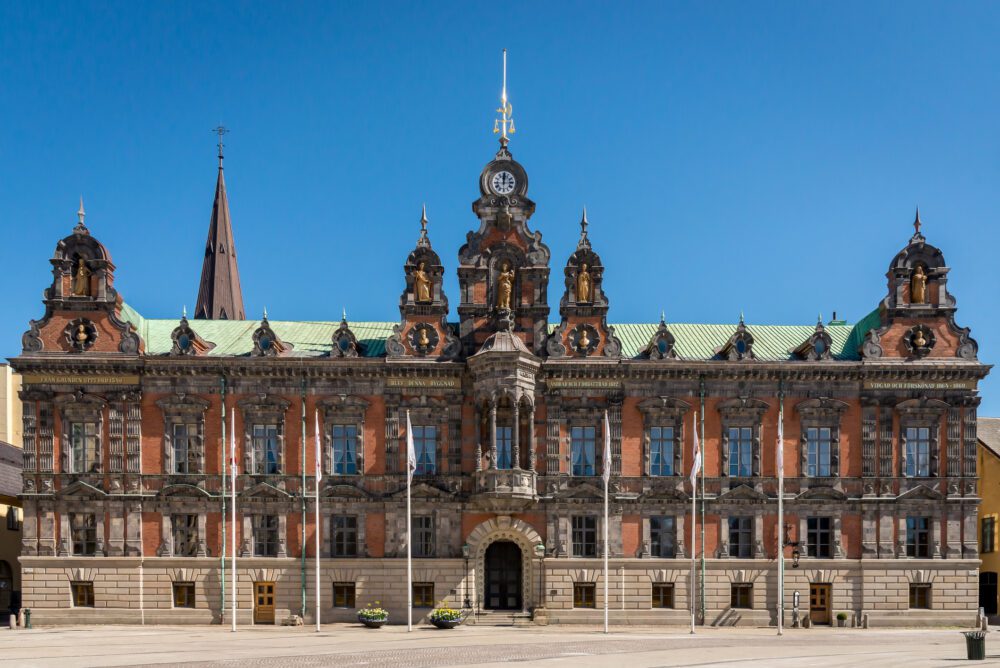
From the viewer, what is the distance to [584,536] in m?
55.0

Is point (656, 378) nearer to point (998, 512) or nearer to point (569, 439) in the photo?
point (569, 439)

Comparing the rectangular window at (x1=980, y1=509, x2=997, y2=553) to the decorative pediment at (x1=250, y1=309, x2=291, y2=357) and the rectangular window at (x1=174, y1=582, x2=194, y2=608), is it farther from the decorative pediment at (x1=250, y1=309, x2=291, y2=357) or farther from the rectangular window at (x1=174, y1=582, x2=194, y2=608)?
the rectangular window at (x1=174, y1=582, x2=194, y2=608)

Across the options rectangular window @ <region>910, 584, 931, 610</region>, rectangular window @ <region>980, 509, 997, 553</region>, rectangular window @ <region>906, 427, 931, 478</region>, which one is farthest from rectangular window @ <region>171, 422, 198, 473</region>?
rectangular window @ <region>980, 509, 997, 553</region>

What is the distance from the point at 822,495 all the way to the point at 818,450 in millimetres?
2554

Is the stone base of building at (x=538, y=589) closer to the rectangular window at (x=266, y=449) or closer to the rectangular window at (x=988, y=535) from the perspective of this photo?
the rectangular window at (x=266, y=449)

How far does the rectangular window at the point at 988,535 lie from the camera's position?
2429 inches

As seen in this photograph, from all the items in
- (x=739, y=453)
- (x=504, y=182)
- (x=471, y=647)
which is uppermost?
(x=504, y=182)

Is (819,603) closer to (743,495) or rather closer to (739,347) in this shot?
(743,495)

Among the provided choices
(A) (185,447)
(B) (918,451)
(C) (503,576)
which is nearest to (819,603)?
(B) (918,451)

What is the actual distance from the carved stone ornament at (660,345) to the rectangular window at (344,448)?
57.7 feet

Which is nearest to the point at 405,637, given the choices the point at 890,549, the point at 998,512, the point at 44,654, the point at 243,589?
the point at 243,589

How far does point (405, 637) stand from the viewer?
46.8 m

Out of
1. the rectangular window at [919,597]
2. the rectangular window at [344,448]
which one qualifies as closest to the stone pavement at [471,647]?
the rectangular window at [919,597]

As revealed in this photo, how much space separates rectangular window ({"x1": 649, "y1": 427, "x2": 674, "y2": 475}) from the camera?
55.4 m
